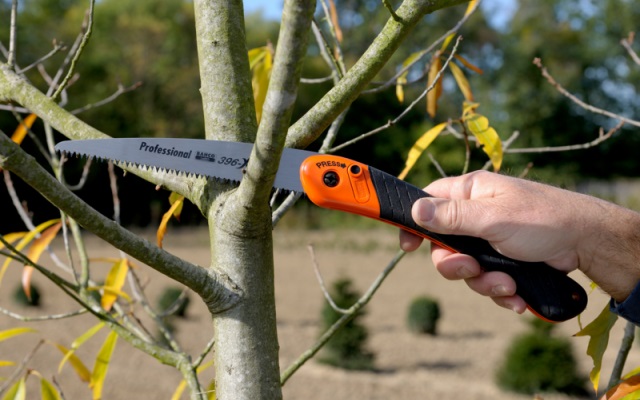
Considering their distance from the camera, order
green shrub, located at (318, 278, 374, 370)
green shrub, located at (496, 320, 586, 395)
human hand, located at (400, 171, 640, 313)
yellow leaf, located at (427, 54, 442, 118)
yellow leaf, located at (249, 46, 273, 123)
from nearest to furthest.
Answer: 1. human hand, located at (400, 171, 640, 313)
2. yellow leaf, located at (249, 46, 273, 123)
3. yellow leaf, located at (427, 54, 442, 118)
4. green shrub, located at (496, 320, 586, 395)
5. green shrub, located at (318, 278, 374, 370)

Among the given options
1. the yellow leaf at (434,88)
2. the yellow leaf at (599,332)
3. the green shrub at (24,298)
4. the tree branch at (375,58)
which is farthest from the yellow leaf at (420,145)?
the green shrub at (24,298)

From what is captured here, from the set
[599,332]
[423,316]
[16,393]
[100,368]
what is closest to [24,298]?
[423,316]

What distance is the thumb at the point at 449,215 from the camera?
1.77 m

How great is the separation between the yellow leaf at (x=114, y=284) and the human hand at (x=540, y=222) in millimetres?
1001

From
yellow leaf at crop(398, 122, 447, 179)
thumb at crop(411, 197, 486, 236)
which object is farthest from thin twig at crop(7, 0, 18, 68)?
yellow leaf at crop(398, 122, 447, 179)

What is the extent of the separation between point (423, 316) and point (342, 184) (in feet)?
30.2

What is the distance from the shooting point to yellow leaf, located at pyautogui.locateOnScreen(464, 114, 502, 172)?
2221 millimetres

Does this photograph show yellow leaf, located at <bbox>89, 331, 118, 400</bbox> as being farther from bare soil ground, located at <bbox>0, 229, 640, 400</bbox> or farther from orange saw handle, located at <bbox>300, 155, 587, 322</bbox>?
bare soil ground, located at <bbox>0, 229, 640, 400</bbox>

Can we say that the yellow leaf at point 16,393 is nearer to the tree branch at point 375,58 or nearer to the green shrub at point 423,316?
the tree branch at point 375,58

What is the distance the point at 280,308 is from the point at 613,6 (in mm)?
25318

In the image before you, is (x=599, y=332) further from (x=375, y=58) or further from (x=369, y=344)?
(x=369, y=344)

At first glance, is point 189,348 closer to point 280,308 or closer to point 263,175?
point 280,308

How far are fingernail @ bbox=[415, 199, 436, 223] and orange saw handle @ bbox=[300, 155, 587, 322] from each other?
0.22 ft

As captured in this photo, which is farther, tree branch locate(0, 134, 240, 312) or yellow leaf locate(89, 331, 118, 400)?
yellow leaf locate(89, 331, 118, 400)
